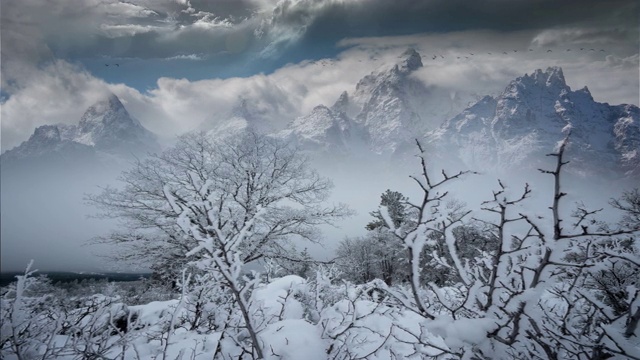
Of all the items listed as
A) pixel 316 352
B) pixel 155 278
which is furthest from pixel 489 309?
pixel 155 278

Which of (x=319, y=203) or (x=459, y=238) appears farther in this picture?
(x=459, y=238)

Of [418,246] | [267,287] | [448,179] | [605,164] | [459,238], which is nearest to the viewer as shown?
[418,246]

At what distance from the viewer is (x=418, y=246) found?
54.4 inches

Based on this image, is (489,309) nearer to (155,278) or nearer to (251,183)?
(251,183)

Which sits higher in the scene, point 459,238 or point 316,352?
point 316,352

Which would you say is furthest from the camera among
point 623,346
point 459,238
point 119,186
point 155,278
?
point 459,238

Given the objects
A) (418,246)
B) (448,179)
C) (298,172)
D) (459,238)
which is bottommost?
(459,238)

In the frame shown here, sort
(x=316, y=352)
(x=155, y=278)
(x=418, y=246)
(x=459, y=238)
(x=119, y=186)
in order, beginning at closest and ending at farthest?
1. (x=418, y=246)
2. (x=316, y=352)
3. (x=119, y=186)
4. (x=155, y=278)
5. (x=459, y=238)

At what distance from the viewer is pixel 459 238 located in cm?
2573

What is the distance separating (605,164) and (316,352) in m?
241

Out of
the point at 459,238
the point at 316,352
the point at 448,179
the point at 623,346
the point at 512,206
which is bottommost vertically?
the point at 459,238

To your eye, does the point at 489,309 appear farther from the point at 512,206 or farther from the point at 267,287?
the point at 267,287

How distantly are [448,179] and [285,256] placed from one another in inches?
347

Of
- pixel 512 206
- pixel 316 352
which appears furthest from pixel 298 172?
pixel 512 206
